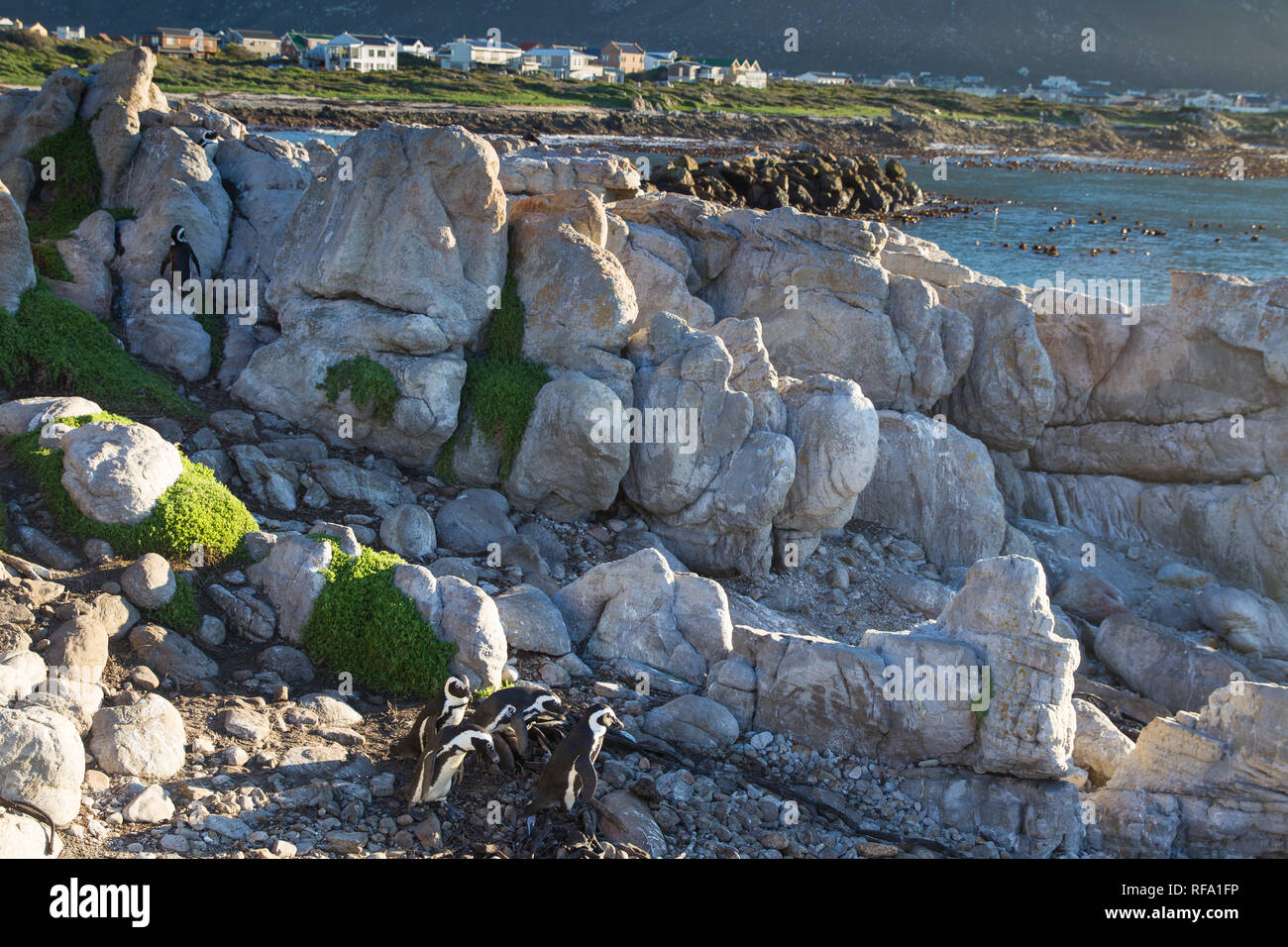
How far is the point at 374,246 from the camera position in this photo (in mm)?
15125

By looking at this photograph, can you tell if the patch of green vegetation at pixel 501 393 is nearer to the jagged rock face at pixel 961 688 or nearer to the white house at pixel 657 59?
the jagged rock face at pixel 961 688

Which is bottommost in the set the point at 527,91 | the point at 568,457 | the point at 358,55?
the point at 568,457

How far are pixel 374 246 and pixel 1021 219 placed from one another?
162 ft

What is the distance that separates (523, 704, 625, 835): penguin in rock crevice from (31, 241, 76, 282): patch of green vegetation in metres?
11.3

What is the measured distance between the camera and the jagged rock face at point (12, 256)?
1420 cm

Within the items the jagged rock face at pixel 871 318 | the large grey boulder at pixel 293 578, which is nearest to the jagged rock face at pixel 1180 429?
the jagged rock face at pixel 871 318

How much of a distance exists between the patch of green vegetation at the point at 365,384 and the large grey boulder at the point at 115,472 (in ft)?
11.8

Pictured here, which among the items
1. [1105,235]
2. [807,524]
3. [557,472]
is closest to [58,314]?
[557,472]

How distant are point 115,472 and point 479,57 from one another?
102679 millimetres

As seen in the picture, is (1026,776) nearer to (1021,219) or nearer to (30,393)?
(30,393)

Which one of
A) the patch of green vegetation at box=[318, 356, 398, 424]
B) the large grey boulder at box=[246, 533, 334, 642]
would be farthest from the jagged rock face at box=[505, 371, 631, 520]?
the large grey boulder at box=[246, 533, 334, 642]

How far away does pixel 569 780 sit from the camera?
8.22 metres

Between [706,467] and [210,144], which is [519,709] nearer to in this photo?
[706,467]

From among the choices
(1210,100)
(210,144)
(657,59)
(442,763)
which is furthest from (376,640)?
(1210,100)
